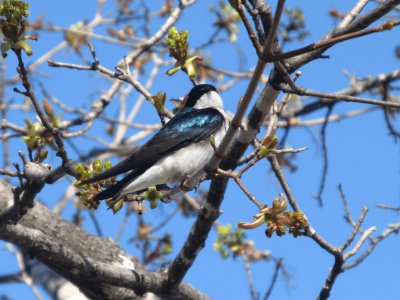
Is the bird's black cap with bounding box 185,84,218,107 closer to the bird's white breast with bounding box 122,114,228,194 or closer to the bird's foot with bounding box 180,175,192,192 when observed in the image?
the bird's white breast with bounding box 122,114,228,194

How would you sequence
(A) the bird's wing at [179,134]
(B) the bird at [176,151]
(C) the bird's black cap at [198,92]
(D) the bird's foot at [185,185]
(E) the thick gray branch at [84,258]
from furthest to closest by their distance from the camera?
(C) the bird's black cap at [198,92], (A) the bird's wing at [179,134], (B) the bird at [176,151], (D) the bird's foot at [185,185], (E) the thick gray branch at [84,258]

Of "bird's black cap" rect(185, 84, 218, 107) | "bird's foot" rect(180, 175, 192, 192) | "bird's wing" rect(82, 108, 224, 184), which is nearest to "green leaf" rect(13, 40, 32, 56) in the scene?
"bird's foot" rect(180, 175, 192, 192)

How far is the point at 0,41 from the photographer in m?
3.73

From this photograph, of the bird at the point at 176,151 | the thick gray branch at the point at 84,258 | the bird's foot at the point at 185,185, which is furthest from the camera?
the bird at the point at 176,151

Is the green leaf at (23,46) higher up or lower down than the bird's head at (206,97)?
lower down

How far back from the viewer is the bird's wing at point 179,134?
15.7 feet

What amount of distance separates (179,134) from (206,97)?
111 centimetres

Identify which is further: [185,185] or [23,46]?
[185,185]

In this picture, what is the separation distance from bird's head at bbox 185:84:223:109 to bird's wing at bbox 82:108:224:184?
2.02 feet

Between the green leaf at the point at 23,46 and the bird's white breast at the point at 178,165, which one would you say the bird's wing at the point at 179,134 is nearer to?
the bird's white breast at the point at 178,165

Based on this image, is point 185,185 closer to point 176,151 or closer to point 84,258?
point 84,258

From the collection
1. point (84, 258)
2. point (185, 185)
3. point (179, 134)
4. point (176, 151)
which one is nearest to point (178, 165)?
point (176, 151)

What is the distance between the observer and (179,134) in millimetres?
5062

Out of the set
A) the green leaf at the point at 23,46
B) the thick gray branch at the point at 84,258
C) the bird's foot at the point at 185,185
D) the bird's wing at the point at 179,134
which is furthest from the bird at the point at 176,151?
the green leaf at the point at 23,46
